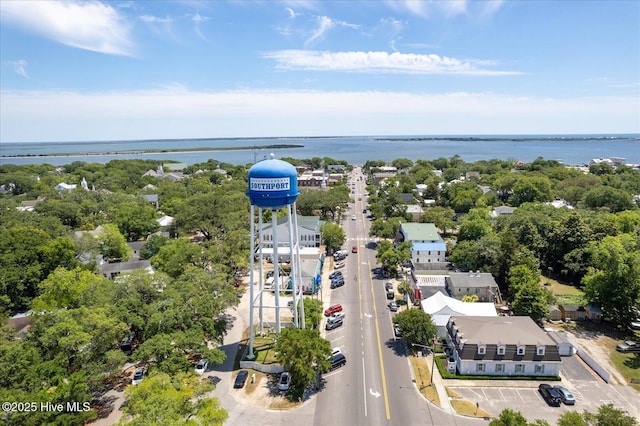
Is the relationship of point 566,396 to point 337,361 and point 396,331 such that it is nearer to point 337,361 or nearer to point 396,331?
point 396,331

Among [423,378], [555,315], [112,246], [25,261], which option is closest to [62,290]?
[25,261]

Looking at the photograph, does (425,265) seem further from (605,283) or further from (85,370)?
(85,370)

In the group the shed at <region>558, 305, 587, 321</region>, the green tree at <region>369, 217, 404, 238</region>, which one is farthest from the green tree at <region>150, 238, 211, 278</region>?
the shed at <region>558, 305, 587, 321</region>

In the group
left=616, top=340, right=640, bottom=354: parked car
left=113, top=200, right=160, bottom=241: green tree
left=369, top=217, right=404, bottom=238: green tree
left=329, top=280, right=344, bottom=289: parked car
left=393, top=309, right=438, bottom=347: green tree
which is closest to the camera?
left=393, top=309, right=438, bottom=347: green tree

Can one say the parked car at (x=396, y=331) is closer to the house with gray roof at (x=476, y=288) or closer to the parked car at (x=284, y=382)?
the house with gray roof at (x=476, y=288)

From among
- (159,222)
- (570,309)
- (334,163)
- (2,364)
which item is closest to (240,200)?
(159,222)

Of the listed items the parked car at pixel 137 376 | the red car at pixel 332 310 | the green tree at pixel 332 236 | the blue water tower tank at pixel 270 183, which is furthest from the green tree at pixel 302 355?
the green tree at pixel 332 236

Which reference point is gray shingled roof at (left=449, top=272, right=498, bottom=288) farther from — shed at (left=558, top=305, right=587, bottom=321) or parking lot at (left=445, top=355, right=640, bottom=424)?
parking lot at (left=445, top=355, right=640, bottom=424)
